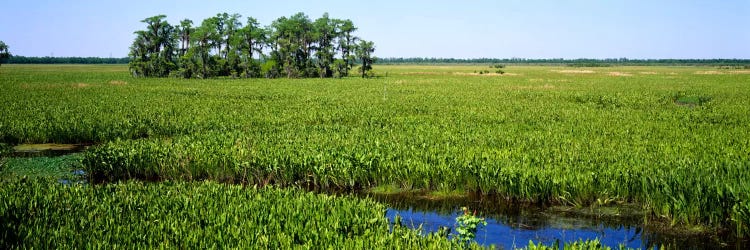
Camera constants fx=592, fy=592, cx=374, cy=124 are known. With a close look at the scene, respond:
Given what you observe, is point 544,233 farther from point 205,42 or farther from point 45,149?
point 205,42

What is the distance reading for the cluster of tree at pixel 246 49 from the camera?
7138 centimetres

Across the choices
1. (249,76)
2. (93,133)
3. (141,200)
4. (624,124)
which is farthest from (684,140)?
(249,76)

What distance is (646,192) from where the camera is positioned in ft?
32.2

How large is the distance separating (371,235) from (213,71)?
66.6 metres

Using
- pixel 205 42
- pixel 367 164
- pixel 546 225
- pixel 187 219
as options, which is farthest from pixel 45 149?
pixel 205 42

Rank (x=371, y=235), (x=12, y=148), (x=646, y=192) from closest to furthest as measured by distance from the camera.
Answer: (x=371, y=235), (x=646, y=192), (x=12, y=148)

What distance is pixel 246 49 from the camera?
7419cm

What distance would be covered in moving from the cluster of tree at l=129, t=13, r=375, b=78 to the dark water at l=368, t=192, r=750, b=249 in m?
62.5

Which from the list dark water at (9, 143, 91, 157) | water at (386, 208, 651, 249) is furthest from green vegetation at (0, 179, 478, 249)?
dark water at (9, 143, 91, 157)

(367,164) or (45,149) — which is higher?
(367,164)

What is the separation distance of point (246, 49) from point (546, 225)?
223 feet

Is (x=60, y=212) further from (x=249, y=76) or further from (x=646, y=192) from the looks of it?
(x=249, y=76)

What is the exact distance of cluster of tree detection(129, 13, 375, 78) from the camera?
7138 centimetres

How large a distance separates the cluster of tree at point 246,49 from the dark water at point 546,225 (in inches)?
2460
